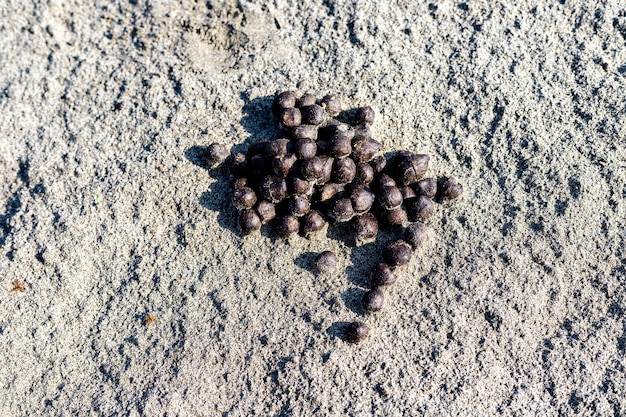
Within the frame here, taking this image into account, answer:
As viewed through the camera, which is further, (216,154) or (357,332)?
(216,154)

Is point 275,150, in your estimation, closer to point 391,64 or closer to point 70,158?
point 391,64

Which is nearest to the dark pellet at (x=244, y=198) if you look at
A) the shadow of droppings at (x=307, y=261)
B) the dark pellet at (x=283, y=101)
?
the shadow of droppings at (x=307, y=261)

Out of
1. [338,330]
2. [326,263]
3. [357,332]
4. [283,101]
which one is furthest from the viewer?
[283,101]

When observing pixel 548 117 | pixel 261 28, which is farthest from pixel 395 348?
pixel 261 28

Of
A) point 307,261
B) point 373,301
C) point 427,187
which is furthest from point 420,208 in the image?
point 307,261

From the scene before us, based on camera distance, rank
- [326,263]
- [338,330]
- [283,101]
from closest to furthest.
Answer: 1. [338,330]
2. [326,263]
3. [283,101]

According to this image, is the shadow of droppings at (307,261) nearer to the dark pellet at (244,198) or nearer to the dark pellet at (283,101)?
the dark pellet at (244,198)

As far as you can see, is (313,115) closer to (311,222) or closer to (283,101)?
(283,101)

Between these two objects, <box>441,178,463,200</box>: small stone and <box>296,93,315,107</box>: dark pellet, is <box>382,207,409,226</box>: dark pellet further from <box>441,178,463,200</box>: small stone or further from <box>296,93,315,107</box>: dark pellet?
<box>296,93,315,107</box>: dark pellet
